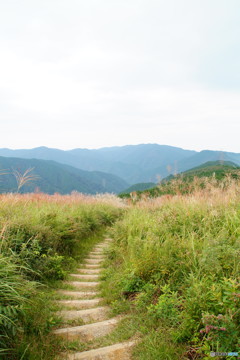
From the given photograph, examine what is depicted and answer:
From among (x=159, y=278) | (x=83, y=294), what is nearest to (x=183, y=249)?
(x=159, y=278)

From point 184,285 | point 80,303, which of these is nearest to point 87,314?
point 80,303

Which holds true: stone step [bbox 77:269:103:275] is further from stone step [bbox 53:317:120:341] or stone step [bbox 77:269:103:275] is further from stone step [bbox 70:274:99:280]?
stone step [bbox 53:317:120:341]

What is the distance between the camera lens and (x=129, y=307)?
Answer: 3867 millimetres

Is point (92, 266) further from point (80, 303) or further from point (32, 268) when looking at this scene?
point (80, 303)

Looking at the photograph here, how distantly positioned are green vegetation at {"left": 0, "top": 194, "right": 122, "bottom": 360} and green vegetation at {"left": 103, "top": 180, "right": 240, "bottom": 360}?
42.0 inches

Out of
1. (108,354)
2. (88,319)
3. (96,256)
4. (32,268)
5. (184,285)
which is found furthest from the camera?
(96,256)

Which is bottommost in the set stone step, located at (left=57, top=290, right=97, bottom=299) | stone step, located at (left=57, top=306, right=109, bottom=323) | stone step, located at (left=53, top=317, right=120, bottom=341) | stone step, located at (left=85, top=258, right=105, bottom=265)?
stone step, located at (left=85, top=258, right=105, bottom=265)

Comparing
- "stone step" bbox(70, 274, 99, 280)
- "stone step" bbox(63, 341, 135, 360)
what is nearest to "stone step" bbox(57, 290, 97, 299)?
"stone step" bbox(70, 274, 99, 280)

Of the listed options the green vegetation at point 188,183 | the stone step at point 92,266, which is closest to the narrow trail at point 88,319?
the stone step at point 92,266

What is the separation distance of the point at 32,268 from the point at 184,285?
281 cm

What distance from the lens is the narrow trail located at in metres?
2.89

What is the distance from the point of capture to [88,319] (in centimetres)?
369

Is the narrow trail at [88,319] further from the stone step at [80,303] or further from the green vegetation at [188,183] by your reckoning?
the green vegetation at [188,183]

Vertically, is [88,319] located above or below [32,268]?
below
